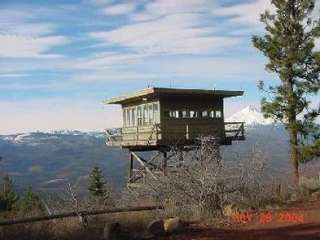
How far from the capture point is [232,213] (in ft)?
65.5

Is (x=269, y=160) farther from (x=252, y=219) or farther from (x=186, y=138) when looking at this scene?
(x=186, y=138)

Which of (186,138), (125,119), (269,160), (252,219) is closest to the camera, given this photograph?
(252,219)

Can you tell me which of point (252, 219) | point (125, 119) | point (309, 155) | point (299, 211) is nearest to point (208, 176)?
point (252, 219)

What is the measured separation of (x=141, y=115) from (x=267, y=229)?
2109 centimetres

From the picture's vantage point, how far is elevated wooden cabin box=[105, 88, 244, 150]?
114 ft

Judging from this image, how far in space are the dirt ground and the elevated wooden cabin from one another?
581 inches

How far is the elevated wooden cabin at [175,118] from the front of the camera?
1368 inches

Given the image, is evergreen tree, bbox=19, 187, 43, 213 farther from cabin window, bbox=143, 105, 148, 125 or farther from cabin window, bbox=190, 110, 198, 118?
cabin window, bbox=190, 110, 198, 118

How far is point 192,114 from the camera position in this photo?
3625cm

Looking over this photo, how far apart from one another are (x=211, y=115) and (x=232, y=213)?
1745cm

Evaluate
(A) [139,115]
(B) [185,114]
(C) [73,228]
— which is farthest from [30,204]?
(C) [73,228]
